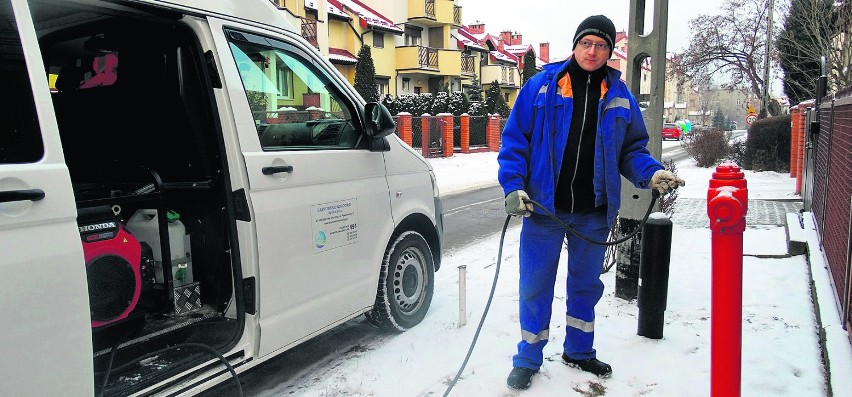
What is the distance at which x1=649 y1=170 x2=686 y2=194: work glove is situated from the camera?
306 centimetres

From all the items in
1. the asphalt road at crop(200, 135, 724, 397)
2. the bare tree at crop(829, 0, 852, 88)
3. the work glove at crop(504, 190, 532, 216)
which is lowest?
the asphalt road at crop(200, 135, 724, 397)

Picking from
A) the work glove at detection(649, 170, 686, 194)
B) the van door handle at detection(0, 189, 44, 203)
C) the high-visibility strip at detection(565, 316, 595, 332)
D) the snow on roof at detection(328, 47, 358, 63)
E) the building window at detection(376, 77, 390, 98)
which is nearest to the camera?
the van door handle at detection(0, 189, 44, 203)

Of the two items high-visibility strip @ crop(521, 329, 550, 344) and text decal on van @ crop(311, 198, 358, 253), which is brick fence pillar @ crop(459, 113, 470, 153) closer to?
text decal on van @ crop(311, 198, 358, 253)

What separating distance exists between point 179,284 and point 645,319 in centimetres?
297

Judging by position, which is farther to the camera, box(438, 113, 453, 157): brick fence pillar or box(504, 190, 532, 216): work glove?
box(438, 113, 453, 157): brick fence pillar

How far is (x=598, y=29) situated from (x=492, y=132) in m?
25.0

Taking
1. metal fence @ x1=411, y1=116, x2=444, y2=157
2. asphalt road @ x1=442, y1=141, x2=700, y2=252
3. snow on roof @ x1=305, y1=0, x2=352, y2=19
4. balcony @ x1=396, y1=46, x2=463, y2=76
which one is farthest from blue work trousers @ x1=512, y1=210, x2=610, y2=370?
balcony @ x1=396, y1=46, x2=463, y2=76

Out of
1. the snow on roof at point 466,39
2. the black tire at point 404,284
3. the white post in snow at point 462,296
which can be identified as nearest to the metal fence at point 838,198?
the white post in snow at point 462,296

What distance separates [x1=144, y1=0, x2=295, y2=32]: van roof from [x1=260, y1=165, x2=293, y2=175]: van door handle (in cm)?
84

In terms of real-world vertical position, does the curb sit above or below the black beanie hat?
below

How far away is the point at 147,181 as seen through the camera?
3490mm

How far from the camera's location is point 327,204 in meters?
3.51

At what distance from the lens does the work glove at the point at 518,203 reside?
309cm

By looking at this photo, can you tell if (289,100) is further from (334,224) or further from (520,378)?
(520,378)
